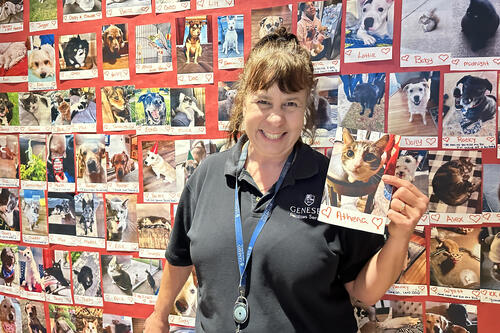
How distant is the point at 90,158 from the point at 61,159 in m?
0.19

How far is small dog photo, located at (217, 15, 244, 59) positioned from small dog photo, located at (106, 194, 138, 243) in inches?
31.5

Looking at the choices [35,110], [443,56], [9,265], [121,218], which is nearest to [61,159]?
[35,110]

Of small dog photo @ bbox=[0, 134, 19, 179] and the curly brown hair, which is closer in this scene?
the curly brown hair

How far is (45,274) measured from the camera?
2.13 m

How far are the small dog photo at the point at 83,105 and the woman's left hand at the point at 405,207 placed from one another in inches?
58.3

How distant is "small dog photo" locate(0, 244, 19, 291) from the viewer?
2203 millimetres

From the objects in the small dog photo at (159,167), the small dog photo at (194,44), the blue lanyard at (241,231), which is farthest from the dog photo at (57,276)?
the blue lanyard at (241,231)

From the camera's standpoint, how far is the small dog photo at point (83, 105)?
1961mm

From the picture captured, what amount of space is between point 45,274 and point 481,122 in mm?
2169

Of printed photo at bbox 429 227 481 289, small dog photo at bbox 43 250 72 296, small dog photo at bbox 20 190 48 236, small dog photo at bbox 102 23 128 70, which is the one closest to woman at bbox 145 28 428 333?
printed photo at bbox 429 227 481 289

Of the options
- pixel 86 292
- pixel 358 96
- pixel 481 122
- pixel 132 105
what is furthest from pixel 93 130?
pixel 481 122

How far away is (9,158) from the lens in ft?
7.14

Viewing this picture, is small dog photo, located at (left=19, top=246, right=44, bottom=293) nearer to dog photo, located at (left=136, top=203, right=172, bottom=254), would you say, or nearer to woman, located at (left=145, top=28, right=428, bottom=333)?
dog photo, located at (left=136, top=203, right=172, bottom=254)

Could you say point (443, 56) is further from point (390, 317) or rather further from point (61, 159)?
point (61, 159)
